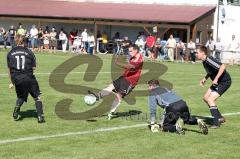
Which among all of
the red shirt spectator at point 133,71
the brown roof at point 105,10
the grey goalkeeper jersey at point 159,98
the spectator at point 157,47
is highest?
the brown roof at point 105,10

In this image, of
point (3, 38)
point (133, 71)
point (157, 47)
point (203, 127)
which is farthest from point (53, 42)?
point (203, 127)

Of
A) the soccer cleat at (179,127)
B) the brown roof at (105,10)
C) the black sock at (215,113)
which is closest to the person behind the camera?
the soccer cleat at (179,127)

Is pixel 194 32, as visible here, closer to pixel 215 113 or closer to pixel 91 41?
pixel 91 41

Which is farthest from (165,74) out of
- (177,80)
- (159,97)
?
(159,97)

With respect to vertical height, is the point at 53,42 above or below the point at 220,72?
above

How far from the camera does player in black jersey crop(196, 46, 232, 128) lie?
11766 mm

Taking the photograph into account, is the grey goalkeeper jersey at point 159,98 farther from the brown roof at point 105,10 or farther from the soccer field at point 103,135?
the brown roof at point 105,10

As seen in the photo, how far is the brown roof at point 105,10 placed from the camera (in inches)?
1715

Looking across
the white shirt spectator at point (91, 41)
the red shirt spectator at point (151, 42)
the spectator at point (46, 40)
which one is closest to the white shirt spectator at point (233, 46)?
the red shirt spectator at point (151, 42)

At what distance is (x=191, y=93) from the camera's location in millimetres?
18547

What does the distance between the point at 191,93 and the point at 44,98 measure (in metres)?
5.07

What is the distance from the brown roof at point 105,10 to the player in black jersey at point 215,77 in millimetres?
29826

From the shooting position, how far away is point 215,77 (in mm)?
11891

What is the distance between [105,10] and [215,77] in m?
36.1
